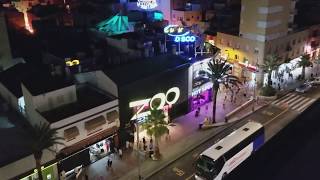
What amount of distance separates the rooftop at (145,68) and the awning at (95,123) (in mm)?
5936

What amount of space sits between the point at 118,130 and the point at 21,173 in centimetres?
1583

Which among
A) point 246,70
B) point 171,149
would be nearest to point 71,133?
point 171,149

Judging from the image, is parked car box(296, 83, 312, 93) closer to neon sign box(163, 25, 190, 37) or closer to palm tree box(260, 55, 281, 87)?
palm tree box(260, 55, 281, 87)

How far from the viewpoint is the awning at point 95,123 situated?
46131mm

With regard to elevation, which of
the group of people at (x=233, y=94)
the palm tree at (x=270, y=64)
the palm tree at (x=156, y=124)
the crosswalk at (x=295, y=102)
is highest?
the palm tree at (x=270, y=64)

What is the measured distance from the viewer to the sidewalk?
46938mm

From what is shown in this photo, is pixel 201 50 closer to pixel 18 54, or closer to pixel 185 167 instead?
pixel 185 167

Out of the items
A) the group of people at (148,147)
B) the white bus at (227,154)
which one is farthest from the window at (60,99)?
the white bus at (227,154)

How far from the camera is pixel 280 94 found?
238 ft

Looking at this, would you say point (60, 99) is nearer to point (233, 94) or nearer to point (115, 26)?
point (115, 26)

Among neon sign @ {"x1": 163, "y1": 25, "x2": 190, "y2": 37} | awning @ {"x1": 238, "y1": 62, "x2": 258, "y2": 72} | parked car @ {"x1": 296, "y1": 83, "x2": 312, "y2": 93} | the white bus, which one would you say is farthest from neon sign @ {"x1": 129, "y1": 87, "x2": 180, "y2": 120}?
parked car @ {"x1": 296, "y1": 83, "x2": 312, "y2": 93}

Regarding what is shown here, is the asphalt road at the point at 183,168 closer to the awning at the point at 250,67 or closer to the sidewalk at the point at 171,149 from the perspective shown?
the sidewalk at the point at 171,149

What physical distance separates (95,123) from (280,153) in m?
29.4

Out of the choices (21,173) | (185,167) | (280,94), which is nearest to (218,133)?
(185,167)
